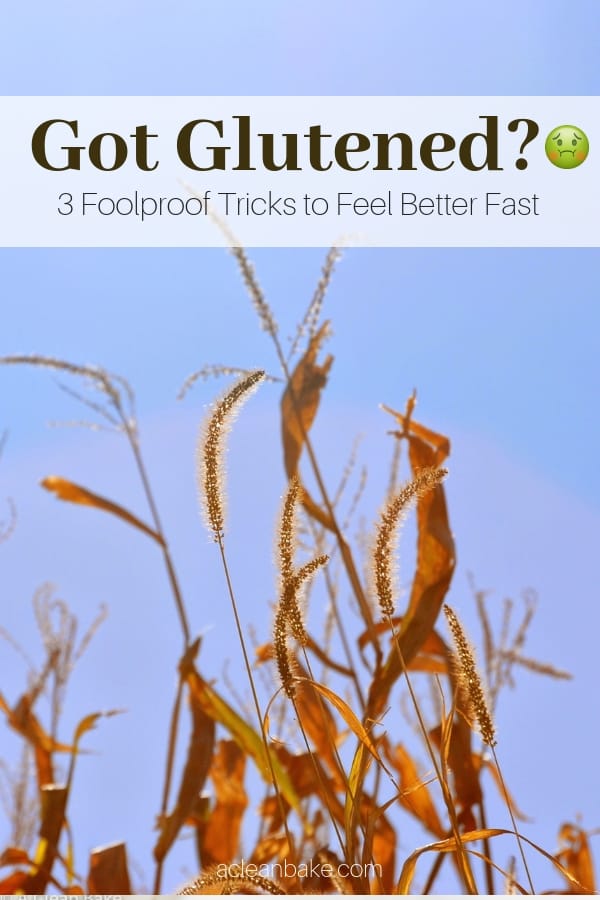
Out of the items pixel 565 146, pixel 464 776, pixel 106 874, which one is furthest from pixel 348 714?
pixel 565 146

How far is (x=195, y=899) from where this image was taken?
711mm

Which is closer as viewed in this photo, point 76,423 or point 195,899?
point 195,899

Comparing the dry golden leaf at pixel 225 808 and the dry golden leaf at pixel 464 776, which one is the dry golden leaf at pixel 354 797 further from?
the dry golden leaf at pixel 225 808

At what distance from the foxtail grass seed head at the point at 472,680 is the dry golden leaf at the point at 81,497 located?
0.73 m

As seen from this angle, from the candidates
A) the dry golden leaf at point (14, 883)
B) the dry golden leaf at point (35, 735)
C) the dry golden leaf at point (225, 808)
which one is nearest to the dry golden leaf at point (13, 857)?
the dry golden leaf at point (14, 883)

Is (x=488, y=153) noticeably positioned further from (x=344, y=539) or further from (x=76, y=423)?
(x=76, y=423)

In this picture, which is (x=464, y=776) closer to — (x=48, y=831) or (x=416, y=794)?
(x=416, y=794)

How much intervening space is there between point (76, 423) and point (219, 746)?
61 cm

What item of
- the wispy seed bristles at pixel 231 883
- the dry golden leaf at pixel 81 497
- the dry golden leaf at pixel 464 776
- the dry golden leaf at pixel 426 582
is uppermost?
the dry golden leaf at pixel 81 497

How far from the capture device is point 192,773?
1141mm

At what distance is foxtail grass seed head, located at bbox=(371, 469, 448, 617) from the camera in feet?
2.50

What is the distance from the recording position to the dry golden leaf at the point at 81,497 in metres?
1.37

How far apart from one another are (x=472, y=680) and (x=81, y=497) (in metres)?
0.85

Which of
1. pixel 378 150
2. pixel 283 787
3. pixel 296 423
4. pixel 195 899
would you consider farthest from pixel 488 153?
pixel 195 899
